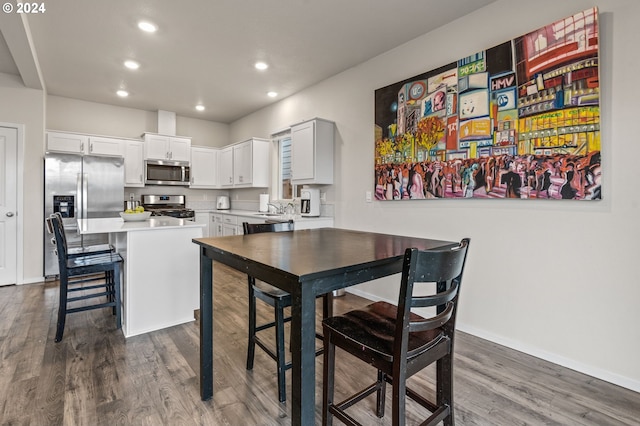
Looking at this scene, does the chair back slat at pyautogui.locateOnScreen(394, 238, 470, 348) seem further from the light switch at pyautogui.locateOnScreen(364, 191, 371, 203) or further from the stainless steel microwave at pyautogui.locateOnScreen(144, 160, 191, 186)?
the stainless steel microwave at pyautogui.locateOnScreen(144, 160, 191, 186)

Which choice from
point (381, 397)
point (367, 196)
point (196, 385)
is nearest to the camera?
point (381, 397)

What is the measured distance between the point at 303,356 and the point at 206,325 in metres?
0.91

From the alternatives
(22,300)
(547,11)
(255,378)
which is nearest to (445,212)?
(547,11)

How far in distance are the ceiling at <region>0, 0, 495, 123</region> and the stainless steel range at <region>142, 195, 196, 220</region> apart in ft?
6.03

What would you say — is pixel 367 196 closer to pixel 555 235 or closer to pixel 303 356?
pixel 555 235

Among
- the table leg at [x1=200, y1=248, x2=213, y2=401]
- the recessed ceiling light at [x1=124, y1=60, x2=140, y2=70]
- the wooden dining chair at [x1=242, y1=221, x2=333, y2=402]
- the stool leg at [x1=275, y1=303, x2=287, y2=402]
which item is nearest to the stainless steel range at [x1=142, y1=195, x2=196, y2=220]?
the recessed ceiling light at [x1=124, y1=60, x2=140, y2=70]

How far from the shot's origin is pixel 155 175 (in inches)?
212

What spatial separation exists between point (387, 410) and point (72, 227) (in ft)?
15.0

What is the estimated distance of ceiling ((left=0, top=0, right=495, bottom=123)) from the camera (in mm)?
2602

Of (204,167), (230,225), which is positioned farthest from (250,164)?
(204,167)

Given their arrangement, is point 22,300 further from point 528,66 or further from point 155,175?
point 528,66

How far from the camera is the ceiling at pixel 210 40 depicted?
8.54 feet

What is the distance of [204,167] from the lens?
19.6 feet

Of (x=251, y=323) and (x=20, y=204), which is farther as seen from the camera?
(x=20, y=204)
